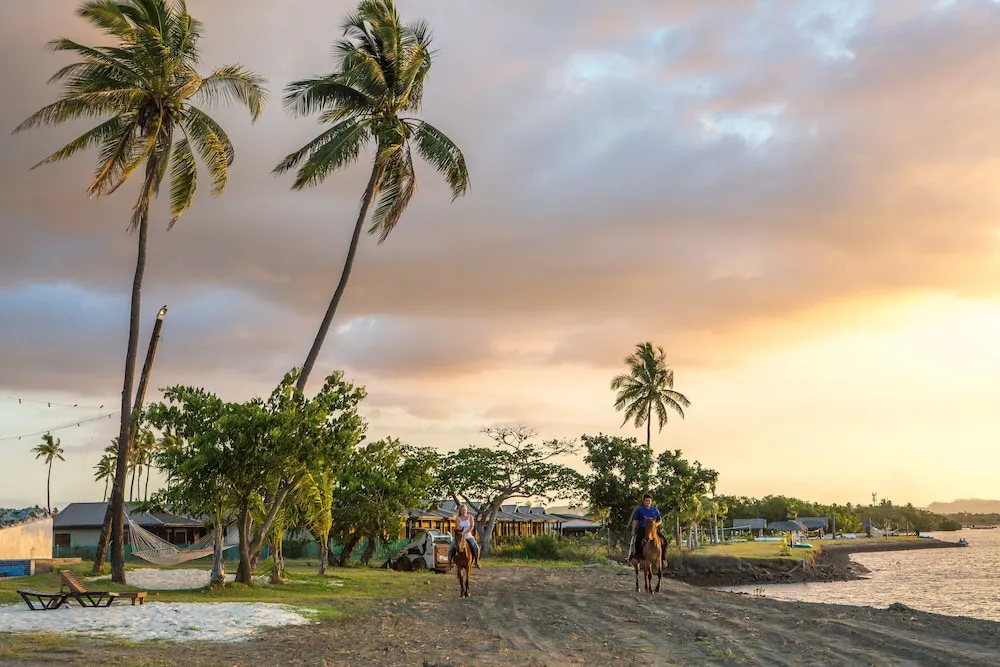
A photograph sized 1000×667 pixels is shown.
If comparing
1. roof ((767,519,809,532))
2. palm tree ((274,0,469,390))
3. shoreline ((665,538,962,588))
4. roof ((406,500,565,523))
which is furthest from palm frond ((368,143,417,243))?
roof ((767,519,809,532))

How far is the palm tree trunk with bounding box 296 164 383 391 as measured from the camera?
Answer: 27.8m

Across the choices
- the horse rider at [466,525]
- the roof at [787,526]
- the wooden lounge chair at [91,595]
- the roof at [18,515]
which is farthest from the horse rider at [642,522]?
the roof at [787,526]

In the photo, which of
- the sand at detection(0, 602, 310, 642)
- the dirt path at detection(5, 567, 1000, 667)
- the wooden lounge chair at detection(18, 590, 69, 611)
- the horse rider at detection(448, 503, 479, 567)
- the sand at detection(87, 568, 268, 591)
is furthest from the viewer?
the sand at detection(87, 568, 268, 591)

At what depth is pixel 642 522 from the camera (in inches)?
755

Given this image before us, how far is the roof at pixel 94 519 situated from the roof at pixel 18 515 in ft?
83.7

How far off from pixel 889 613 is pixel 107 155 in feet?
75.1

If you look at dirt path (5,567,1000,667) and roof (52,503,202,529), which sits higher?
roof (52,503,202,529)

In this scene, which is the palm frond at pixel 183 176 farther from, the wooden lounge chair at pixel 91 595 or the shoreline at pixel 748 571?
the shoreline at pixel 748 571

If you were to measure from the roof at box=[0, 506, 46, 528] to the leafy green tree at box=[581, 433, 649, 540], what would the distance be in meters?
31.2

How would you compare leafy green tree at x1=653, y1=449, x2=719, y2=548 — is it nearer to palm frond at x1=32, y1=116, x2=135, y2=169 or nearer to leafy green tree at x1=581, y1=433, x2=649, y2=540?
leafy green tree at x1=581, y1=433, x2=649, y2=540

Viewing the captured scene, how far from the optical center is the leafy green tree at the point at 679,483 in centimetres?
5669

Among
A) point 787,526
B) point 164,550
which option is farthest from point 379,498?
point 787,526

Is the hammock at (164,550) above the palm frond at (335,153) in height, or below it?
below

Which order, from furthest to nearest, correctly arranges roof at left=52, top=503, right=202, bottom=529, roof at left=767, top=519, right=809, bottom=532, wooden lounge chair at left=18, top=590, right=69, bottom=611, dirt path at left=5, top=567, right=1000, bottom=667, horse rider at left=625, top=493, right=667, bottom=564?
1. roof at left=767, top=519, right=809, bottom=532
2. roof at left=52, top=503, right=202, bottom=529
3. horse rider at left=625, top=493, right=667, bottom=564
4. wooden lounge chair at left=18, top=590, right=69, bottom=611
5. dirt path at left=5, top=567, right=1000, bottom=667
